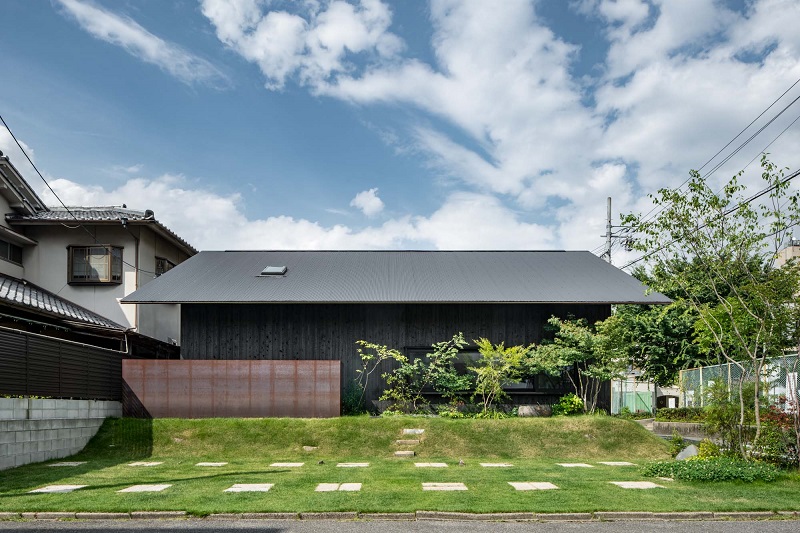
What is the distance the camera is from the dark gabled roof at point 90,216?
21531 mm

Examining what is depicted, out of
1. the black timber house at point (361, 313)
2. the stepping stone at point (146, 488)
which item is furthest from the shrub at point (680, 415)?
the stepping stone at point (146, 488)

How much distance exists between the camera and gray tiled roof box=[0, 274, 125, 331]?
1672 cm

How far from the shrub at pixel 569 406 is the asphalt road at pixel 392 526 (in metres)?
10.6

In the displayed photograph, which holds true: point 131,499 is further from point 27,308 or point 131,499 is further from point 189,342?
point 189,342

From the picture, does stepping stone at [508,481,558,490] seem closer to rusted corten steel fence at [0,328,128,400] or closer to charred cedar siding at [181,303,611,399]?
rusted corten steel fence at [0,328,128,400]

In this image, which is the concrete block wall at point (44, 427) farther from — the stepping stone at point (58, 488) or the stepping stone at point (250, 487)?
the stepping stone at point (250, 487)

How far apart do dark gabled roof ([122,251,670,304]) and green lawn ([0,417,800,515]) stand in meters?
3.87

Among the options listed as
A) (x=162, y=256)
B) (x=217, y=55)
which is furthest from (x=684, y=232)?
(x=162, y=256)

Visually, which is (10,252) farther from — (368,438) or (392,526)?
(392,526)

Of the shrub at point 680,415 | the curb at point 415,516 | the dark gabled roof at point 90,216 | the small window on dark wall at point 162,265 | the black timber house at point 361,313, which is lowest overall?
the shrub at point 680,415

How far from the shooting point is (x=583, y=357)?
723 inches

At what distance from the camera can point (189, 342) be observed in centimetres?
1961

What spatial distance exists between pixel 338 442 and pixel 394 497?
6674 millimetres

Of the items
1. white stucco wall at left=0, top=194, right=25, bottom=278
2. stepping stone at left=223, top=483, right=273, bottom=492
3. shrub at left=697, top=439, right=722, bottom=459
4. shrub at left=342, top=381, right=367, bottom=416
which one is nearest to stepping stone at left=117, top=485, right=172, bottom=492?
stepping stone at left=223, top=483, right=273, bottom=492
